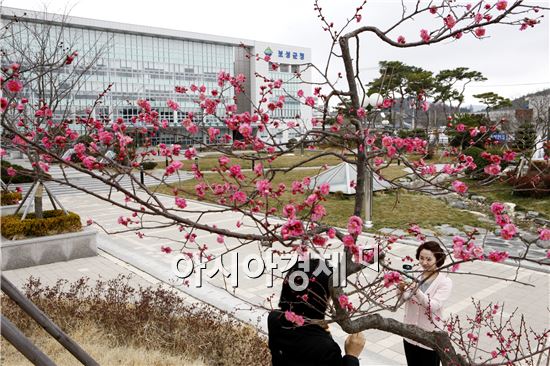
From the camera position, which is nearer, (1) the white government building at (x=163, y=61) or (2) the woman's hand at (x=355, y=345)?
(2) the woman's hand at (x=355, y=345)

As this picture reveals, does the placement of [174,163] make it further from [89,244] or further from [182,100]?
[182,100]

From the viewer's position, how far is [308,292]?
2.56 meters

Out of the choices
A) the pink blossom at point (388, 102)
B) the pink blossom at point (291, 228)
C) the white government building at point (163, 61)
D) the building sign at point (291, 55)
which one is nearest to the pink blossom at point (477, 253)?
the pink blossom at point (291, 228)

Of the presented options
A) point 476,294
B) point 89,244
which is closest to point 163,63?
point 89,244

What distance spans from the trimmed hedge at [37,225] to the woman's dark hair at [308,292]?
761cm

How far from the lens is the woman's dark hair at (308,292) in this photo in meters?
2.51

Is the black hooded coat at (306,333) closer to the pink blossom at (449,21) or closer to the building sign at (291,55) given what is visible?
the pink blossom at (449,21)

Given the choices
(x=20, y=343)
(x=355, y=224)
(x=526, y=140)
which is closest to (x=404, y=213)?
(x=526, y=140)

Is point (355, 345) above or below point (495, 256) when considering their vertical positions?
below

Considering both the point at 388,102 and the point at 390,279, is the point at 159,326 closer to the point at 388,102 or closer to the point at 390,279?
the point at 390,279

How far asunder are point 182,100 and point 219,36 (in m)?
12.7

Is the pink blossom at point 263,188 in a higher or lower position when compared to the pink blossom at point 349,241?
higher

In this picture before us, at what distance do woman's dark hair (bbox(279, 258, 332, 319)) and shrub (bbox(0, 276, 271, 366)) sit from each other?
196 centimetres

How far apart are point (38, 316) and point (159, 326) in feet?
7.98
